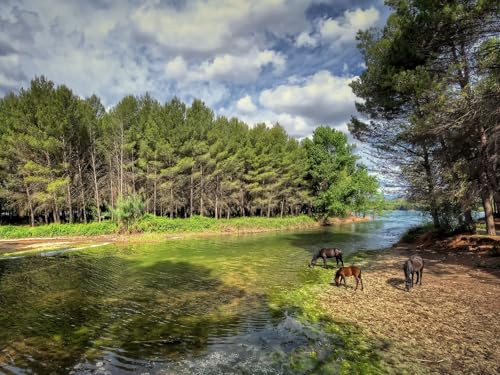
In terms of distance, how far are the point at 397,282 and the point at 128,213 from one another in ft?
98.4

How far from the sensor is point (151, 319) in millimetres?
9781

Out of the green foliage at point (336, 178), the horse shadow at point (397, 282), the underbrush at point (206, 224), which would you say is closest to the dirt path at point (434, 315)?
the horse shadow at point (397, 282)

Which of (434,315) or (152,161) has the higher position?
(152,161)

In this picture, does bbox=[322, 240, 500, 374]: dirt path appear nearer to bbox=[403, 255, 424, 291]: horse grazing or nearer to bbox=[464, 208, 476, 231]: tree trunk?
bbox=[403, 255, 424, 291]: horse grazing

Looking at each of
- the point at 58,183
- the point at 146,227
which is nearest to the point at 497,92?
the point at 146,227

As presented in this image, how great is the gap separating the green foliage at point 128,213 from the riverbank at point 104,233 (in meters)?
0.88

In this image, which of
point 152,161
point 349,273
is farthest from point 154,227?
point 349,273

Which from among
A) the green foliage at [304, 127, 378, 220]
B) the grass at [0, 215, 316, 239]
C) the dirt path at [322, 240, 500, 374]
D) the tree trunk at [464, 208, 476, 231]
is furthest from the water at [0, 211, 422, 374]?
the green foliage at [304, 127, 378, 220]

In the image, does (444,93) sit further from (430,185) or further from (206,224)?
(206,224)

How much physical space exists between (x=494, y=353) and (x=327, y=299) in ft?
17.5

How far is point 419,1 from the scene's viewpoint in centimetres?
1562

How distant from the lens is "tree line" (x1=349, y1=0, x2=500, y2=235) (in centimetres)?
1457

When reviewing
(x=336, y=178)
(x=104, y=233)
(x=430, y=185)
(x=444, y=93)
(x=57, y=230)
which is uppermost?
(x=444, y=93)

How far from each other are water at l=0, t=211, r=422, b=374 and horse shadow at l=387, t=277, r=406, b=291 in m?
3.50
